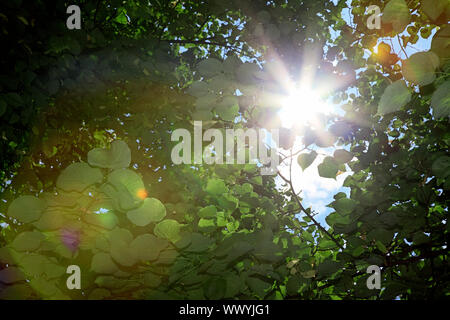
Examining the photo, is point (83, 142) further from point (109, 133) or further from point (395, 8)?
point (395, 8)

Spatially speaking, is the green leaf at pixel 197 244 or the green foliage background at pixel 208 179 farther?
the green leaf at pixel 197 244

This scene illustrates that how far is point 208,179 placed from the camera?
2012mm

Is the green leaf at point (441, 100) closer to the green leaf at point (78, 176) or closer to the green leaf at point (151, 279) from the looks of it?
the green leaf at point (78, 176)

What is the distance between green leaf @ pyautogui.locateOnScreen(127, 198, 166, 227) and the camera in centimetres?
80

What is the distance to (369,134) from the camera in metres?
2.85

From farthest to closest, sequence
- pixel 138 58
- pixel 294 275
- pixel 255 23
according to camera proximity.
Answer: pixel 255 23, pixel 138 58, pixel 294 275

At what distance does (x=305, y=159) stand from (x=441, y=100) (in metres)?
0.48

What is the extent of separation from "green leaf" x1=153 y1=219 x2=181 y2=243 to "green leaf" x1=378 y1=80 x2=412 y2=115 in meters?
0.72

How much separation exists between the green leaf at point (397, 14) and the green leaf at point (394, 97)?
0.18m

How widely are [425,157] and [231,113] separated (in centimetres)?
182

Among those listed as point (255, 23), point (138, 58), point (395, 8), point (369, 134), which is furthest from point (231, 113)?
point (255, 23)

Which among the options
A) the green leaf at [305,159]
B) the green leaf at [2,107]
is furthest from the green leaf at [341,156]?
the green leaf at [2,107]

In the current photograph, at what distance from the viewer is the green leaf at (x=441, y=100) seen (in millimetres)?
673

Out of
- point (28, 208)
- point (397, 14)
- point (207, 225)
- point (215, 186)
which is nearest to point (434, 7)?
point (397, 14)
